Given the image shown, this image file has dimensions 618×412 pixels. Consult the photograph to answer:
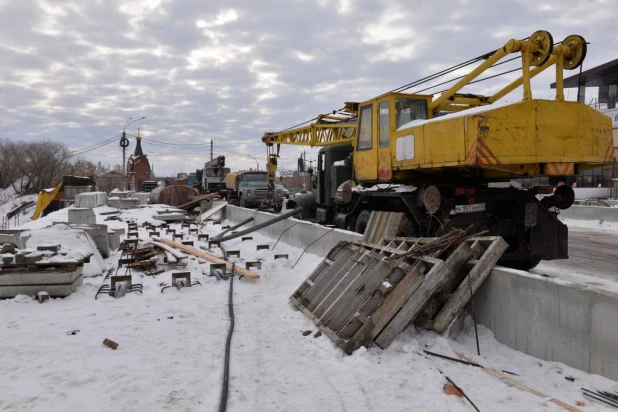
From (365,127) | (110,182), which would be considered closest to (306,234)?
(365,127)

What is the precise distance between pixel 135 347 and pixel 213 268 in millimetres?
3562

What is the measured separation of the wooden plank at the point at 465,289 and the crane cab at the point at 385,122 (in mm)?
3558

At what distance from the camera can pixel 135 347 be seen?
4.87m

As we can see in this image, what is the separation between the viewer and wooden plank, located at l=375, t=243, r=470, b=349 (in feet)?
15.3

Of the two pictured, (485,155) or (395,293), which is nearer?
(395,293)

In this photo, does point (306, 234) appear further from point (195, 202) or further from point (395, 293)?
point (195, 202)

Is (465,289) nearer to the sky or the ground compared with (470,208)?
nearer to the ground

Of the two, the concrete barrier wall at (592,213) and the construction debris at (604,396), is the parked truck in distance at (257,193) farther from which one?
the construction debris at (604,396)

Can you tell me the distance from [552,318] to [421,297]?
48.4 inches

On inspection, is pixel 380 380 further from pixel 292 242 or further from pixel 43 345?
pixel 292 242

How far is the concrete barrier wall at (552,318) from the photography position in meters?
3.84

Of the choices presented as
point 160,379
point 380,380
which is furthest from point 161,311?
point 380,380

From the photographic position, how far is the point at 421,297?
4.82 m

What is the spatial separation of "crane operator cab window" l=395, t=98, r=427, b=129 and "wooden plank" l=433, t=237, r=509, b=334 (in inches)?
160
